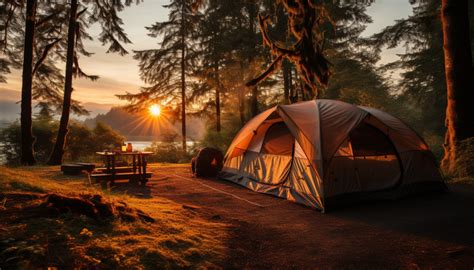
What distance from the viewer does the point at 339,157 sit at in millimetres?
6609

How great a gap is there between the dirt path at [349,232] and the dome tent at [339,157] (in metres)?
0.35

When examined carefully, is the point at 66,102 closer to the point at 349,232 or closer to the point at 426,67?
the point at 349,232

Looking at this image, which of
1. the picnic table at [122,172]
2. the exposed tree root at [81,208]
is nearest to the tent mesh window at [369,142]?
the exposed tree root at [81,208]

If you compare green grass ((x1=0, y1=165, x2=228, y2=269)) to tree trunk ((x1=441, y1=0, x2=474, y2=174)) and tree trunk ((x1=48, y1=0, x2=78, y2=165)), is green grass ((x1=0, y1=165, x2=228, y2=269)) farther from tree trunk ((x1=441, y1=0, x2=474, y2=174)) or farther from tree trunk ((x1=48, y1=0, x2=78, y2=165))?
tree trunk ((x1=48, y1=0, x2=78, y2=165))

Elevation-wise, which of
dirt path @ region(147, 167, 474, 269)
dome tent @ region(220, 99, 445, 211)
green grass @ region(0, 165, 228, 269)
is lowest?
dirt path @ region(147, 167, 474, 269)

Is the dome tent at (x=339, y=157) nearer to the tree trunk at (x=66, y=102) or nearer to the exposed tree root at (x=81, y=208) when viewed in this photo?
the exposed tree root at (x=81, y=208)

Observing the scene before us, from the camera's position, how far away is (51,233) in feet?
10.3

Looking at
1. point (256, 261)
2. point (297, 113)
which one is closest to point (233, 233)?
point (256, 261)

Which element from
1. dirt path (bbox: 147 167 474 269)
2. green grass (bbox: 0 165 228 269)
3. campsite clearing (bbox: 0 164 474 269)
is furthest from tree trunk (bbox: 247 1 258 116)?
green grass (bbox: 0 165 228 269)

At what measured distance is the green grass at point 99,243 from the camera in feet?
8.63

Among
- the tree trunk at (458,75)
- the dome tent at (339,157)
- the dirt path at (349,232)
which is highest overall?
the tree trunk at (458,75)

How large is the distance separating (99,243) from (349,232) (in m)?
3.69

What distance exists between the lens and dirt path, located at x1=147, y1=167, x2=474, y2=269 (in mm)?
3656

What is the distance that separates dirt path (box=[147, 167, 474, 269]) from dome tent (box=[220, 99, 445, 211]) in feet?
1.16
